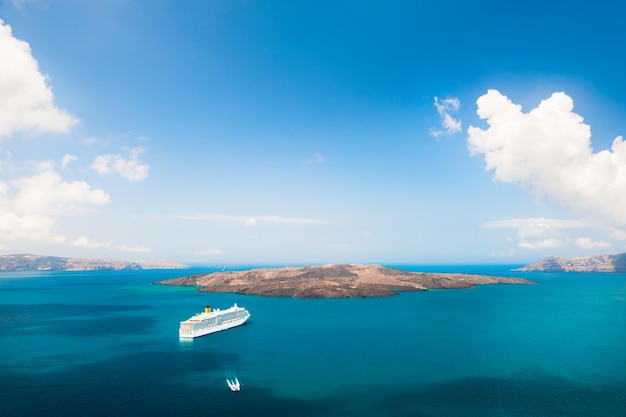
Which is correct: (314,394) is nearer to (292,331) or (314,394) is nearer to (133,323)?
→ (292,331)

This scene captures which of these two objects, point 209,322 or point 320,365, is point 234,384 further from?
point 209,322

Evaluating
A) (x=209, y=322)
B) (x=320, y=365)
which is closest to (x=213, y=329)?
(x=209, y=322)

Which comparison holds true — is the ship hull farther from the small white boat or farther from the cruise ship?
the small white boat

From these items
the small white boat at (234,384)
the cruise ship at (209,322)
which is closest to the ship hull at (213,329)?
the cruise ship at (209,322)

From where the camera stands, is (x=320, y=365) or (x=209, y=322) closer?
(x=320, y=365)

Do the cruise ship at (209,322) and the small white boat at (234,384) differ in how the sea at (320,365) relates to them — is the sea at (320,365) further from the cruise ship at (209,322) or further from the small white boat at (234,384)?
the cruise ship at (209,322)

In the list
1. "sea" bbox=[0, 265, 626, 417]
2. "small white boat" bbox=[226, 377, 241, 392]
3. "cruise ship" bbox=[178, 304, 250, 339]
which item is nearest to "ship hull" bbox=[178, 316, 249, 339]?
"cruise ship" bbox=[178, 304, 250, 339]
